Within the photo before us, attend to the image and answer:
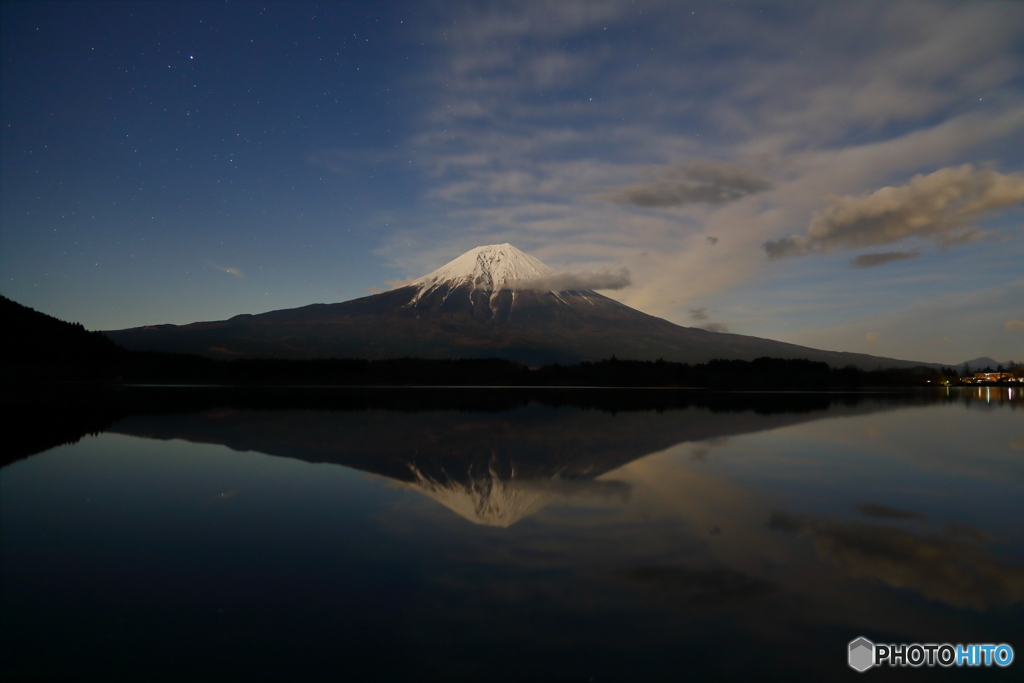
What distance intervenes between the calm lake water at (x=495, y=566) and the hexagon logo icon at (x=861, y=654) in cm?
9

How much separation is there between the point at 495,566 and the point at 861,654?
14.2 feet

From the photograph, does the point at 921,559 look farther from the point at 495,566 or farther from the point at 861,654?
the point at 495,566

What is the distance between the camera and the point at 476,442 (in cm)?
2158

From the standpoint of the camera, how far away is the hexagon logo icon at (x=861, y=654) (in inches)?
221

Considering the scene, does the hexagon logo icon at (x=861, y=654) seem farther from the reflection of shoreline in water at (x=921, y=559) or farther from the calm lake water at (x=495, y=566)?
the reflection of shoreline in water at (x=921, y=559)

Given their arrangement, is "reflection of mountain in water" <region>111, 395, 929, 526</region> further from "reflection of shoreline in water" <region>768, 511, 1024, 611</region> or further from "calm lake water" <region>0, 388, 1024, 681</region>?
"reflection of shoreline in water" <region>768, 511, 1024, 611</region>

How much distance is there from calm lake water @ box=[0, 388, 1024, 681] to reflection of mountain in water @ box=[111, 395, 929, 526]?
0.60ft

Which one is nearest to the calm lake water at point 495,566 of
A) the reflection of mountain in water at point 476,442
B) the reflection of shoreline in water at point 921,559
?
the reflection of shoreline in water at point 921,559

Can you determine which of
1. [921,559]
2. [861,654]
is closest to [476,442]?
[921,559]

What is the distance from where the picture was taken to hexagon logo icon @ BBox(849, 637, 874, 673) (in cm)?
560

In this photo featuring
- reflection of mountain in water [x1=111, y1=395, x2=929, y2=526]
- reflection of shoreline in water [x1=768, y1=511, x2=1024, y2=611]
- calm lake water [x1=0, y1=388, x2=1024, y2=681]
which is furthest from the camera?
reflection of mountain in water [x1=111, y1=395, x2=929, y2=526]

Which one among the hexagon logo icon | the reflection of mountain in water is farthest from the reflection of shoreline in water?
the reflection of mountain in water

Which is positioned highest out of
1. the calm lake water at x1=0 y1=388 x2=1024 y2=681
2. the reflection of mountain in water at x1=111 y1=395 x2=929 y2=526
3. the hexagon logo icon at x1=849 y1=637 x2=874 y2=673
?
the reflection of mountain in water at x1=111 y1=395 x2=929 y2=526

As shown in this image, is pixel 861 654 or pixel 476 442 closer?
pixel 861 654
